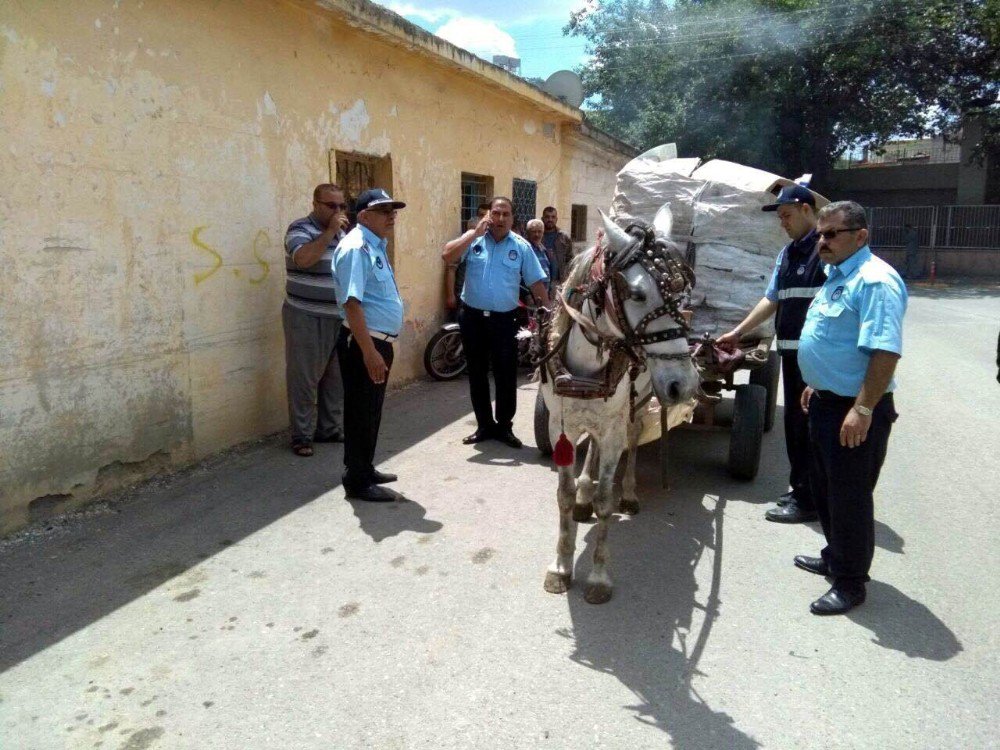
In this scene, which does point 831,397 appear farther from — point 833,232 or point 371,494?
point 371,494

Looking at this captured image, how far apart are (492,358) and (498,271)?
0.78m

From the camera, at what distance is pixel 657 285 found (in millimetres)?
3146

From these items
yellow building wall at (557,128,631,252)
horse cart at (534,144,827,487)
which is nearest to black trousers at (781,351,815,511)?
horse cart at (534,144,827,487)

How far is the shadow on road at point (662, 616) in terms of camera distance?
8.90ft

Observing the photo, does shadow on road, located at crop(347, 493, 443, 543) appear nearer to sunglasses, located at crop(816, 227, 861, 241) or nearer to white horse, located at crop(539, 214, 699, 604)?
white horse, located at crop(539, 214, 699, 604)

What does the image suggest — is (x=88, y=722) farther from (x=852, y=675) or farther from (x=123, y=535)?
(x=852, y=675)

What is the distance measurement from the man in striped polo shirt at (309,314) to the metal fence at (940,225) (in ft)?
81.8

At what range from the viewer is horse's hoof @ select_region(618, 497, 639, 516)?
473 cm

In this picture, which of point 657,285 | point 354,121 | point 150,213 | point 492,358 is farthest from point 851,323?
point 354,121

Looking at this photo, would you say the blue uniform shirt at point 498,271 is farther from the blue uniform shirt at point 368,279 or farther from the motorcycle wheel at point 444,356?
the motorcycle wheel at point 444,356

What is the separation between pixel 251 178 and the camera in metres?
5.72

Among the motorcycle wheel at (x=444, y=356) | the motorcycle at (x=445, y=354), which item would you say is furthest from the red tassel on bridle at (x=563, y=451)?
the motorcycle wheel at (x=444, y=356)

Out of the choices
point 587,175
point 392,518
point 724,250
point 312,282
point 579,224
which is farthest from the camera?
point 579,224

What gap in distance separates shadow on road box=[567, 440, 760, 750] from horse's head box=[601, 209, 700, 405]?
1.08 metres
